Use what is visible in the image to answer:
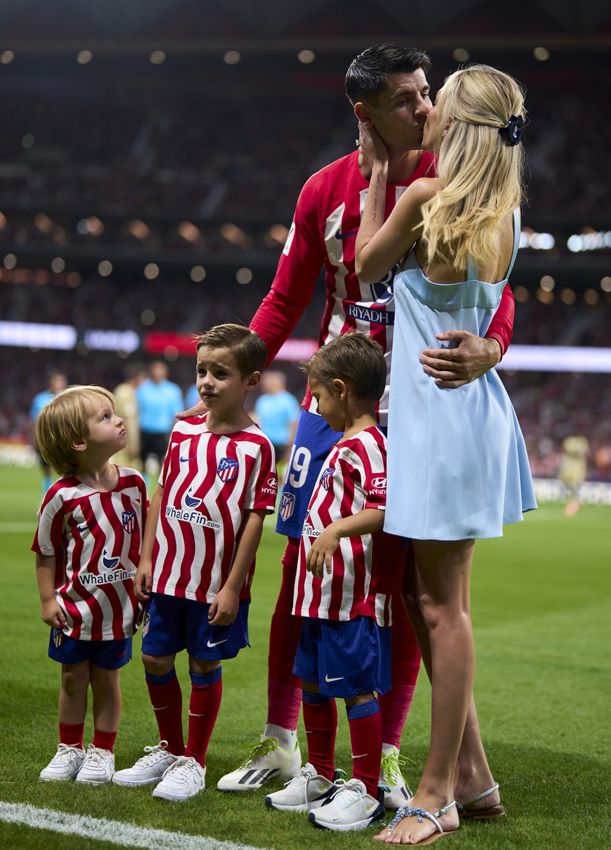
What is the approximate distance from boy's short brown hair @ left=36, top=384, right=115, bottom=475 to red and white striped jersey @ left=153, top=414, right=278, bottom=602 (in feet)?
1.01

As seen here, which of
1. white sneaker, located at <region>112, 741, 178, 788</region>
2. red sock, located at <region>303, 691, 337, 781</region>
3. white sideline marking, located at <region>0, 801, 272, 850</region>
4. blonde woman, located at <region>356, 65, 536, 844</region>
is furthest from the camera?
white sneaker, located at <region>112, 741, 178, 788</region>

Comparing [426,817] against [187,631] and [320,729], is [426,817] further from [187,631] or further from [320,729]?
[187,631]

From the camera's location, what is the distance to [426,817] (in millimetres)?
2895

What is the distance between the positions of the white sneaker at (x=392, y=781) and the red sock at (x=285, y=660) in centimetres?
35

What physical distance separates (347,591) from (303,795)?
0.67 m

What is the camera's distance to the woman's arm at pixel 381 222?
2.85 metres

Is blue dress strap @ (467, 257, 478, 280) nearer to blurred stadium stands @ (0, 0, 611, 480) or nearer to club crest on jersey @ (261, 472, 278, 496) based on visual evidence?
club crest on jersey @ (261, 472, 278, 496)

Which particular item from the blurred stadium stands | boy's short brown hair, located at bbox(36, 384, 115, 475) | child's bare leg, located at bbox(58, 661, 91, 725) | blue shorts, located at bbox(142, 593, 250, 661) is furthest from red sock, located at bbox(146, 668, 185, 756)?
the blurred stadium stands

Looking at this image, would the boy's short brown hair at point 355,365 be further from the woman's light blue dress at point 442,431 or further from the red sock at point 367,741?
the red sock at point 367,741

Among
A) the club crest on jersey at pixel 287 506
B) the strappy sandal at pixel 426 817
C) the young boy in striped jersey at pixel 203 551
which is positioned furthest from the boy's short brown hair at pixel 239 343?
the strappy sandal at pixel 426 817

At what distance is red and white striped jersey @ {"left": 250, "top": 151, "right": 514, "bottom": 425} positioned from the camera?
11.1ft

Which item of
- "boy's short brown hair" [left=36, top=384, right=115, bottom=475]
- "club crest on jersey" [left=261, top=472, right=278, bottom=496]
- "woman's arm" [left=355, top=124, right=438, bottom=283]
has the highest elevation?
"woman's arm" [left=355, top=124, right=438, bottom=283]

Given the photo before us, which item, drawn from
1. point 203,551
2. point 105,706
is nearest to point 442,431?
point 203,551

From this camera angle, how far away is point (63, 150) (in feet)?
133
